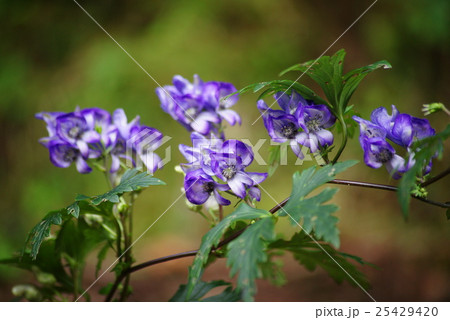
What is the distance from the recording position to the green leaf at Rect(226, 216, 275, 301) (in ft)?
1.58

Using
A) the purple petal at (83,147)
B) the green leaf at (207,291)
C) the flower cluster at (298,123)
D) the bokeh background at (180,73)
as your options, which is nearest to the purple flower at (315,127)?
the flower cluster at (298,123)

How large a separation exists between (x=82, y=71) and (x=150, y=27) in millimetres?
374

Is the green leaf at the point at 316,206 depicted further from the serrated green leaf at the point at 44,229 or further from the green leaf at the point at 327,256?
the serrated green leaf at the point at 44,229

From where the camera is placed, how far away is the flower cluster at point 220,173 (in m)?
0.60

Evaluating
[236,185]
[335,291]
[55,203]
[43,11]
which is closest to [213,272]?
[335,291]

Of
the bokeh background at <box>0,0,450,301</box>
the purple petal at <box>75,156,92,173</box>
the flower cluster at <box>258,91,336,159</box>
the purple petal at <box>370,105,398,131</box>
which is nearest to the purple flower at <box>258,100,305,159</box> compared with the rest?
the flower cluster at <box>258,91,336,159</box>

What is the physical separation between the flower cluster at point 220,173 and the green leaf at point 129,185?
0.05 meters

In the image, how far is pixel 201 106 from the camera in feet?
2.52

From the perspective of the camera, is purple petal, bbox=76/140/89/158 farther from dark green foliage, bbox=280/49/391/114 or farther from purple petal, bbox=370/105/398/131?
purple petal, bbox=370/105/398/131

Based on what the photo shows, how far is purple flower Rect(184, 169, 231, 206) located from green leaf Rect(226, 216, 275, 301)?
10 cm

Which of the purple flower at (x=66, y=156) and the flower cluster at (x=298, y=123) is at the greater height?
the purple flower at (x=66, y=156)

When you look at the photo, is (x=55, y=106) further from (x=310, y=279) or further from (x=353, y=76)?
(x=353, y=76)

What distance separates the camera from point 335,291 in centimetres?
156
